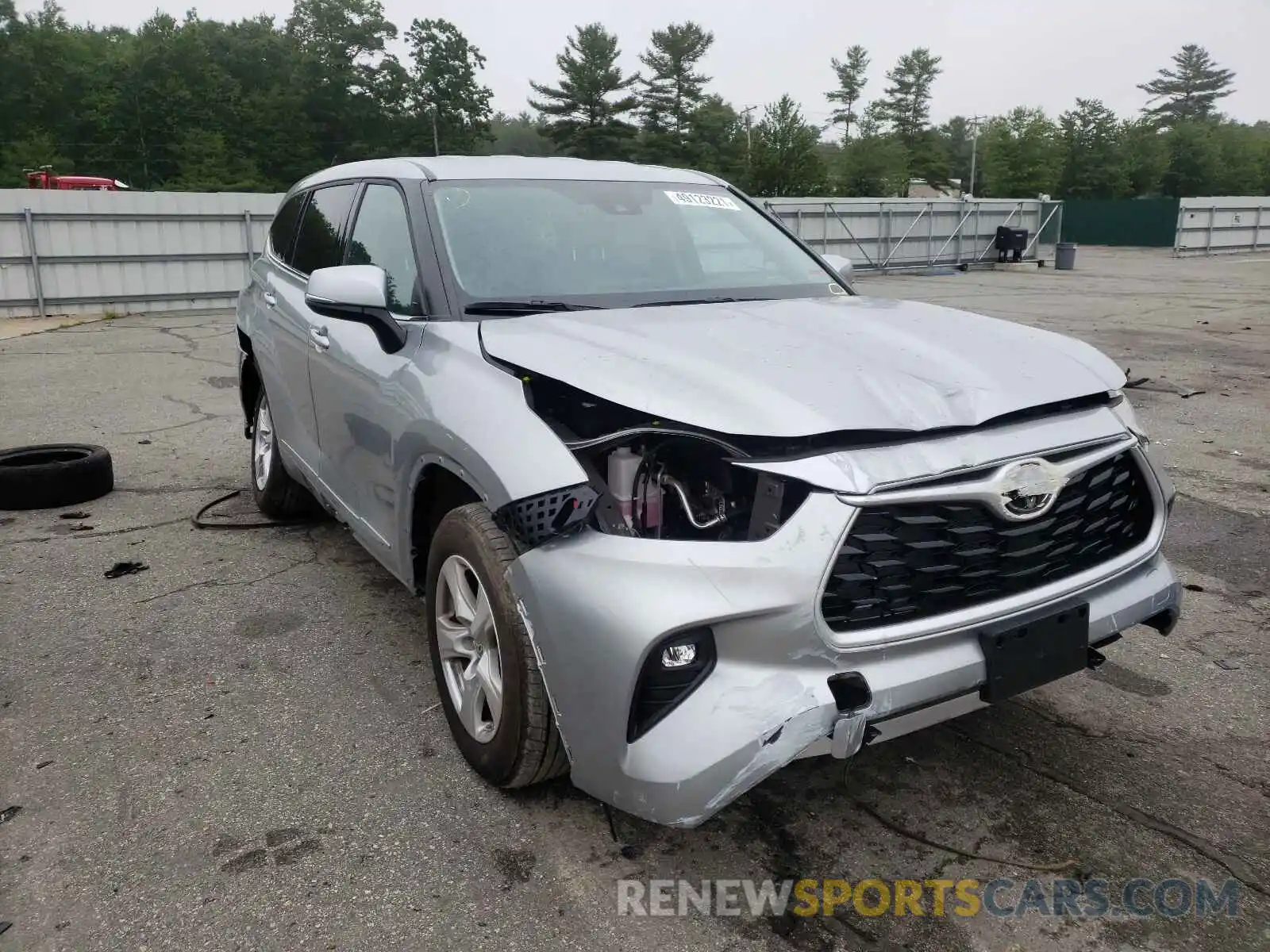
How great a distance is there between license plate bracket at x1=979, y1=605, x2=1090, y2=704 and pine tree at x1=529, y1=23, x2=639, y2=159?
7783 centimetres

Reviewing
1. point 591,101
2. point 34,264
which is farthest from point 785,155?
point 34,264

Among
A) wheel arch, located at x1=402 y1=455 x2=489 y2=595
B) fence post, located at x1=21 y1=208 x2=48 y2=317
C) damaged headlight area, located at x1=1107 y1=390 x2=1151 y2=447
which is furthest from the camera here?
fence post, located at x1=21 y1=208 x2=48 y2=317

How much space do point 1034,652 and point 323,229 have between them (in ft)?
11.1

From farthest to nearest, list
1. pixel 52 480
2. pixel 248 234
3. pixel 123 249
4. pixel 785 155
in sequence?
pixel 785 155, pixel 248 234, pixel 123 249, pixel 52 480

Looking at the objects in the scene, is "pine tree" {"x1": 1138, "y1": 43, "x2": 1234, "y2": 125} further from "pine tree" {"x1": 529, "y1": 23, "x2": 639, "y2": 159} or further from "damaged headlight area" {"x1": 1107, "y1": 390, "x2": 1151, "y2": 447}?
"damaged headlight area" {"x1": 1107, "y1": 390, "x2": 1151, "y2": 447}

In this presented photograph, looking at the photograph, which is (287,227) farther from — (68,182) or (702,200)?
(68,182)

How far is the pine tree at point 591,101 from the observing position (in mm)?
76875

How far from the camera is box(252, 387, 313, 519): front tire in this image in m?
5.08

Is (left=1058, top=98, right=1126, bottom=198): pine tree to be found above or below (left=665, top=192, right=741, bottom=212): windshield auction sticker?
above

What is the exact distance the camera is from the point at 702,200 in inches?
160

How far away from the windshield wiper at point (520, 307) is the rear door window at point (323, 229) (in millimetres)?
1179

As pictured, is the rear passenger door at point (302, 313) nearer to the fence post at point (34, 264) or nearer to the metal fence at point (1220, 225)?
the fence post at point (34, 264)

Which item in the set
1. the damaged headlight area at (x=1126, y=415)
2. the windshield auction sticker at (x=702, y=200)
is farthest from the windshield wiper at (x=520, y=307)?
the damaged headlight area at (x=1126, y=415)

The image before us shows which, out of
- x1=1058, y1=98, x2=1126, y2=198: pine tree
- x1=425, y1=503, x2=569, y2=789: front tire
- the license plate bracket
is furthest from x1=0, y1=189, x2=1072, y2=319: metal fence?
x1=1058, y1=98, x2=1126, y2=198: pine tree
